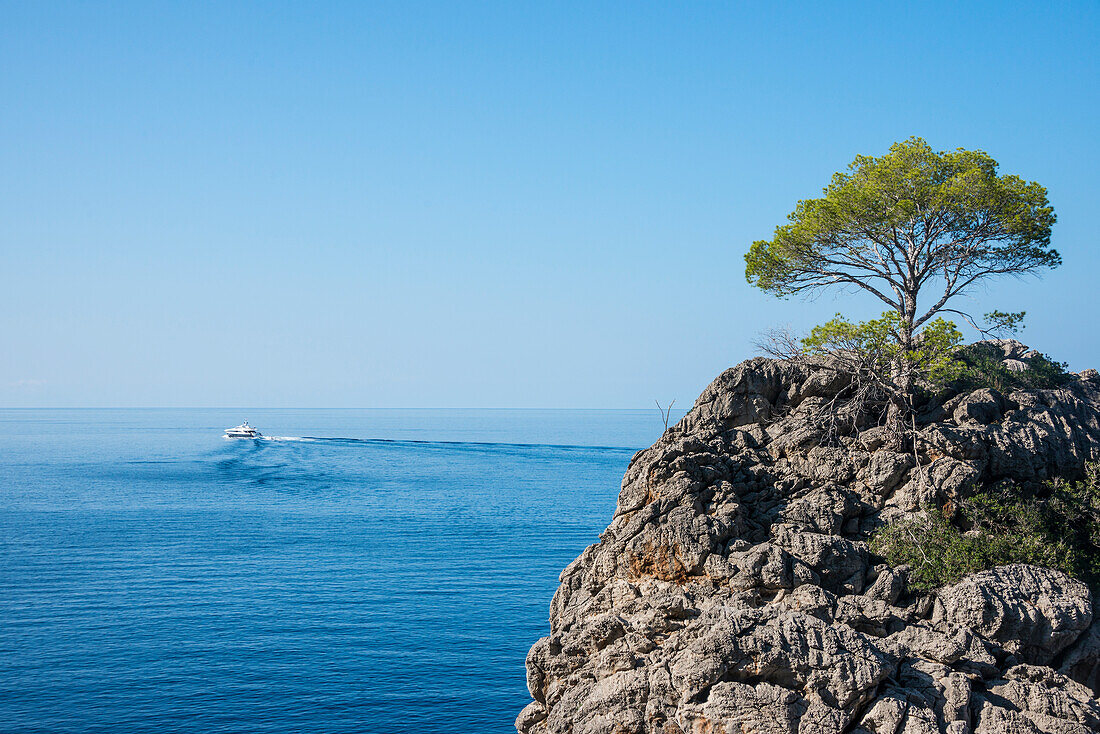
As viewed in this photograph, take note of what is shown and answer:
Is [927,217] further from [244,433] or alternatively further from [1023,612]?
[244,433]

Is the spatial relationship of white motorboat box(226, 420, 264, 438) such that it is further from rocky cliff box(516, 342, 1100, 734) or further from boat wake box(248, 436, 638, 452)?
rocky cliff box(516, 342, 1100, 734)

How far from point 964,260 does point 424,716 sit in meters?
28.1

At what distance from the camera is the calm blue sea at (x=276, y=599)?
109 ft

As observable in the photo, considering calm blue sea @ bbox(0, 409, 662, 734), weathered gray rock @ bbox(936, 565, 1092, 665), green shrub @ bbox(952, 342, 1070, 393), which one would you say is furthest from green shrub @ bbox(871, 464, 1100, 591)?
calm blue sea @ bbox(0, 409, 662, 734)

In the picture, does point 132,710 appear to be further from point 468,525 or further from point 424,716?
point 468,525

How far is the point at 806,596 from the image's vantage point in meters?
19.1

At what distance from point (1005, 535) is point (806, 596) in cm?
610

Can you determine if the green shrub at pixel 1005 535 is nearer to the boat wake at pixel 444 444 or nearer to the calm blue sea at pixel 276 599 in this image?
the calm blue sea at pixel 276 599

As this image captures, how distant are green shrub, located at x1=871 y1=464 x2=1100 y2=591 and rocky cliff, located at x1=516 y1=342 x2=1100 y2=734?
1.53 feet

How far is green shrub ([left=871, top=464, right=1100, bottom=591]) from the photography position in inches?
771

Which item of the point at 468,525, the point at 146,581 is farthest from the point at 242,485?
the point at 146,581

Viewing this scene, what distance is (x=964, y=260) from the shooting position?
27.0 meters

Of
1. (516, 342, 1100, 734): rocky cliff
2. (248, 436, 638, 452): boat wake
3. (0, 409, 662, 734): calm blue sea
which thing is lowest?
(0, 409, 662, 734): calm blue sea

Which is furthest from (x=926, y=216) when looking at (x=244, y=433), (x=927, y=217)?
(x=244, y=433)
